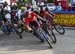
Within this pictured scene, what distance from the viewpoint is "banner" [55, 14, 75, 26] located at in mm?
22850

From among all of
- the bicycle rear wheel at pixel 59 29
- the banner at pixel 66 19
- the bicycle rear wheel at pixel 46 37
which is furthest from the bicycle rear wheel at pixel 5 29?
the banner at pixel 66 19

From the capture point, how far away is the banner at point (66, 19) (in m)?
22.9

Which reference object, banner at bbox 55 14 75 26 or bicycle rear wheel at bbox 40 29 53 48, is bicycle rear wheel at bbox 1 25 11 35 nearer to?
bicycle rear wheel at bbox 40 29 53 48

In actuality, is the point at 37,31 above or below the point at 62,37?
above

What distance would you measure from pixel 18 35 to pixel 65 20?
609 centimetres

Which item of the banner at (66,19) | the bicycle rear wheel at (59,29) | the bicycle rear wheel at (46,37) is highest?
the bicycle rear wheel at (46,37)

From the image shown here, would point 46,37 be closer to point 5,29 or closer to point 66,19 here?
point 5,29

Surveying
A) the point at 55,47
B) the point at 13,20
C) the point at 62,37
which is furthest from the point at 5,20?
the point at 55,47

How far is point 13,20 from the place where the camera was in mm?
17844

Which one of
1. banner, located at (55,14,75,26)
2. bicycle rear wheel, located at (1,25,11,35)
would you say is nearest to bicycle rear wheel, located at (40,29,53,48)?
bicycle rear wheel, located at (1,25,11,35)

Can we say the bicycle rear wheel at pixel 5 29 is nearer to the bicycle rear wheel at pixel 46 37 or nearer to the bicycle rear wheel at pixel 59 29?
the bicycle rear wheel at pixel 59 29

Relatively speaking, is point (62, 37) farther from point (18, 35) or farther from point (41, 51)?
point (41, 51)

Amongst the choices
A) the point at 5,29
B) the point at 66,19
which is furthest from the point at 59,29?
the point at 66,19

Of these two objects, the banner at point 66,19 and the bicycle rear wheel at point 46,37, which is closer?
the bicycle rear wheel at point 46,37
